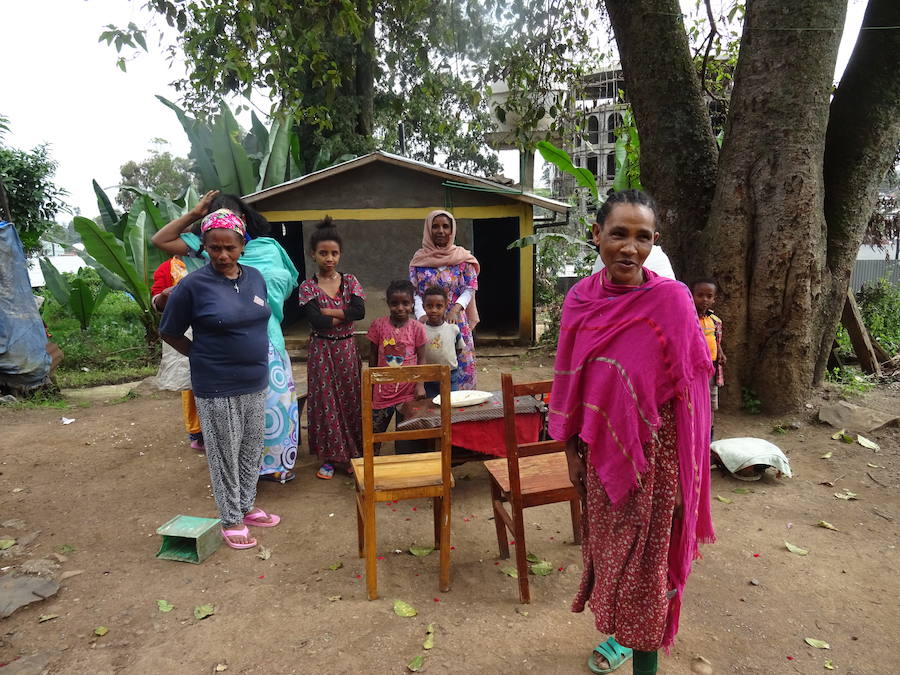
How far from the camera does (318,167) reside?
12.8 metres

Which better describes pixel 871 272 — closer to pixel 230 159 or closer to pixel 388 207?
pixel 388 207

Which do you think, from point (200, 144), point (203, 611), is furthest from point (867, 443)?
point (200, 144)

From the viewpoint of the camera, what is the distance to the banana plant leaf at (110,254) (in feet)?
26.7

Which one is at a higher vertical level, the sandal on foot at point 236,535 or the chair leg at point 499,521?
the chair leg at point 499,521

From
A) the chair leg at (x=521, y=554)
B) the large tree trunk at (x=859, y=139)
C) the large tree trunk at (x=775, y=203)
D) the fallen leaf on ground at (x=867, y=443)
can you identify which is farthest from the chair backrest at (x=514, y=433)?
the large tree trunk at (x=859, y=139)

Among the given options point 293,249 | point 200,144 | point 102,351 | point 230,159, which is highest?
point 200,144

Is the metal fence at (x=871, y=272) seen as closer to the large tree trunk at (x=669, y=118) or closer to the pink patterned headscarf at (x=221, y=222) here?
the large tree trunk at (x=669, y=118)

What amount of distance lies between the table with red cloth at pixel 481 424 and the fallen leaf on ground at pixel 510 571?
29.0 inches

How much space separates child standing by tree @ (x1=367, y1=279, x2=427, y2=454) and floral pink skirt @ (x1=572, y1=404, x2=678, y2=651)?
8.11 ft

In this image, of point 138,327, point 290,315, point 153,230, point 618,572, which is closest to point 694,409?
point 618,572

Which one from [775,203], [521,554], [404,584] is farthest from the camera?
[775,203]

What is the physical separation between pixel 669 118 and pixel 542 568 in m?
4.39

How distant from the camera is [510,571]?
309 cm

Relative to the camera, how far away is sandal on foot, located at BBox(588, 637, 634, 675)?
2.29 m
